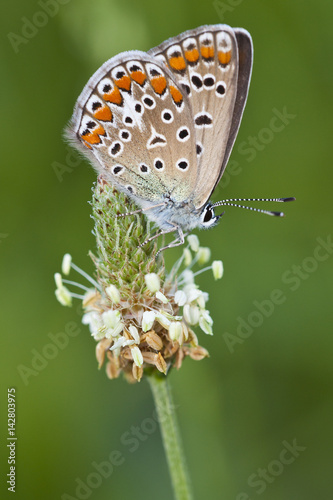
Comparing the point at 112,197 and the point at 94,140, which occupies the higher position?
the point at 94,140

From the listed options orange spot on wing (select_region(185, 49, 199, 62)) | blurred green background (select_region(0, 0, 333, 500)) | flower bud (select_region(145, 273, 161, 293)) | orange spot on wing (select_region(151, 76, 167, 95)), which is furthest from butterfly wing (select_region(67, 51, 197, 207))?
flower bud (select_region(145, 273, 161, 293))

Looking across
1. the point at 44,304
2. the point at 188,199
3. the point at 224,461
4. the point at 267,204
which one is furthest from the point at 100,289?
the point at 267,204

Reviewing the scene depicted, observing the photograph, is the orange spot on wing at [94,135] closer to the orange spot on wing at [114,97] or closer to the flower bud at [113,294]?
the orange spot on wing at [114,97]

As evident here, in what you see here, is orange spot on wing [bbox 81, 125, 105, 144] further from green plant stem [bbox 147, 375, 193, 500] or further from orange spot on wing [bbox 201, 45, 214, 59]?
green plant stem [bbox 147, 375, 193, 500]

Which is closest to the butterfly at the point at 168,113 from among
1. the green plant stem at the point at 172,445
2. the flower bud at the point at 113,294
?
the flower bud at the point at 113,294

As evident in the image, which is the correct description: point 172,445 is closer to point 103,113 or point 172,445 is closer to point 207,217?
point 207,217

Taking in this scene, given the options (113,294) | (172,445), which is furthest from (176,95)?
(172,445)

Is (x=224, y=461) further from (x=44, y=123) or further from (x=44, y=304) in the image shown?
(x=44, y=123)
